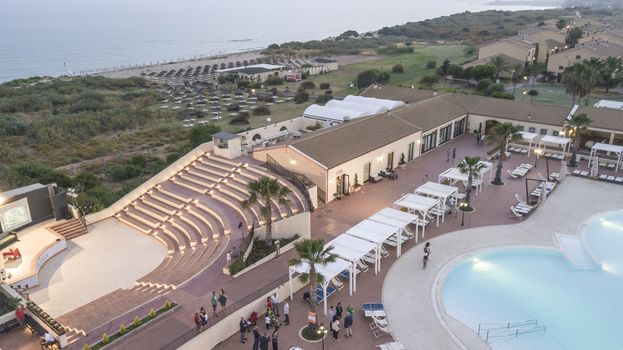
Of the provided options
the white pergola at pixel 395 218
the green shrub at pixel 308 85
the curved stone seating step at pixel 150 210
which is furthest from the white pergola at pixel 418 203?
the green shrub at pixel 308 85

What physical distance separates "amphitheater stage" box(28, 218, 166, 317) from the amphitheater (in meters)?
0.64

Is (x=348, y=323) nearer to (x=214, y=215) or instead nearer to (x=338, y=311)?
(x=338, y=311)

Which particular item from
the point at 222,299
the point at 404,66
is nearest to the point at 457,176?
the point at 222,299

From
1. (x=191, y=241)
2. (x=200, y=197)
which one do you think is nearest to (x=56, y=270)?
(x=191, y=241)

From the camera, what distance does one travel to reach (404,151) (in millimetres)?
36000

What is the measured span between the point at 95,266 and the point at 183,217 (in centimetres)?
531

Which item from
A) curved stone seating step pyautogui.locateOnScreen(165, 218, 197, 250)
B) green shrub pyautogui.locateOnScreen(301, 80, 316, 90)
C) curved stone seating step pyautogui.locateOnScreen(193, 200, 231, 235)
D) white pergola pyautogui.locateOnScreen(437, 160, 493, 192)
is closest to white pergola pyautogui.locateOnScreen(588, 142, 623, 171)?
white pergola pyautogui.locateOnScreen(437, 160, 493, 192)

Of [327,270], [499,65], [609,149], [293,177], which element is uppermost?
[499,65]

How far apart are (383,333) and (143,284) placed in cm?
1117

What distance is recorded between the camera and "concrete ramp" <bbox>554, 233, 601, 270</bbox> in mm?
22547

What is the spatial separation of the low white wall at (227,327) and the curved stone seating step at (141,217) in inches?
432

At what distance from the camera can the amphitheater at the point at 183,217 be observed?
19.6 metres

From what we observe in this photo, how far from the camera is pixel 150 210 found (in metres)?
28.5

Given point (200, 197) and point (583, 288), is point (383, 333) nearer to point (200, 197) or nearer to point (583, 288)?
point (583, 288)
